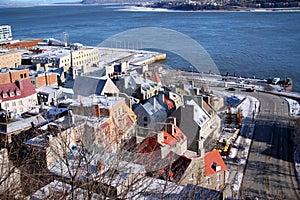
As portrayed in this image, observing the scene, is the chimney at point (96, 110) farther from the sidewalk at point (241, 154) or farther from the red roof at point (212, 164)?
the sidewalk at point (241, 154)

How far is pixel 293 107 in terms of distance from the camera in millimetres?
9273

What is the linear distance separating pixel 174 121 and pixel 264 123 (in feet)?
10.4

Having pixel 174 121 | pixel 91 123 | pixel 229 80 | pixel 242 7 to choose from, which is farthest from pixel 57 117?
pixel 242 7

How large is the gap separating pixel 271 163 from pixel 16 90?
5.08 metres

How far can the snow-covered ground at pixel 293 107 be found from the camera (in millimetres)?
8803

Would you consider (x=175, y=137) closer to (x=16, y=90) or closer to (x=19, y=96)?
(x=19, y=96)

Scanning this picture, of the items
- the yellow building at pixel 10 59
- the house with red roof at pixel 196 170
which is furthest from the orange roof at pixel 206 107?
the yellow building at pixel 10 59

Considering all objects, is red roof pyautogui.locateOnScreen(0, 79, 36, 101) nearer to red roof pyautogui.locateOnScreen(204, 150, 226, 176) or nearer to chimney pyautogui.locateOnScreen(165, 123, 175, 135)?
chimney pyautogui.locateOnScreen(165, 123, 175, 135)

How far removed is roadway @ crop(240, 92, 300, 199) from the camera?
5.09 meters

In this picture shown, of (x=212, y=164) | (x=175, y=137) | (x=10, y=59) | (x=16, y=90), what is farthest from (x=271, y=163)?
(x=10, y=59)

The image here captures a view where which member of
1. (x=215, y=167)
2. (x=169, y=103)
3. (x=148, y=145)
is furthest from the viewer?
(x=169, y=103)

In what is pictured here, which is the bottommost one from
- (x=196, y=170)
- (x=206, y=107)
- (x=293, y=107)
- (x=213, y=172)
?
(x=293, y=107)

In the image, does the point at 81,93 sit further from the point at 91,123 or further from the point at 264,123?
the point at 264,123

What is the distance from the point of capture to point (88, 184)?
1603mm
